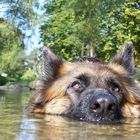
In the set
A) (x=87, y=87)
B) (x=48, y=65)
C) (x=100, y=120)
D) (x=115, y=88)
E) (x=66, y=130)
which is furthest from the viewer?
(x=48, y=65)

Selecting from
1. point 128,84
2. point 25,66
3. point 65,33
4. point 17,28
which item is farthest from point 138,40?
point 128,84

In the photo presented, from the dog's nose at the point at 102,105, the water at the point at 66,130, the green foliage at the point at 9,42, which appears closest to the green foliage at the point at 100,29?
the green foliage at the point at 9,42

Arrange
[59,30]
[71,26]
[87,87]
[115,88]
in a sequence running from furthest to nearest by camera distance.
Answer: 1. [59,30]
2. [71,26]
3. [115,88]
4. [87,87]

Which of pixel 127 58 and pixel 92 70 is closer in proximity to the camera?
pixel 92 70

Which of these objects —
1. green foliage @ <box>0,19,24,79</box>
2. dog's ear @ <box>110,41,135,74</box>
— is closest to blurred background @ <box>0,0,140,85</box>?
green foliage @ <box>0,19,24,79</box>

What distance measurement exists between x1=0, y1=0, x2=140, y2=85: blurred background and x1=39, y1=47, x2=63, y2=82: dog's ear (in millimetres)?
36644

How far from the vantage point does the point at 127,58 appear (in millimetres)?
7637

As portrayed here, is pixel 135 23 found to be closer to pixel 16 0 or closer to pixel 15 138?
pixel 16 0

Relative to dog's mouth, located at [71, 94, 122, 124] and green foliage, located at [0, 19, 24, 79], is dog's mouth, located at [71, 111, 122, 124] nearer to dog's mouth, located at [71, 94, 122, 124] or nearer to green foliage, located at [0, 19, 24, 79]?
dog's mouth, located at [71, 94, 122, 124]

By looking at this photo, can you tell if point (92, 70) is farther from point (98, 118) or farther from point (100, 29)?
point (100, 29)

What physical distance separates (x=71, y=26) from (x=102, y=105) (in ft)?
165

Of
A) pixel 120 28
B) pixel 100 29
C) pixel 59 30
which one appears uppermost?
pixel 120 28

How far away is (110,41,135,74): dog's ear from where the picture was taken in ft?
25.0

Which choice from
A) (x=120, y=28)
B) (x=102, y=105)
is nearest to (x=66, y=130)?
(x=102, y=105)
